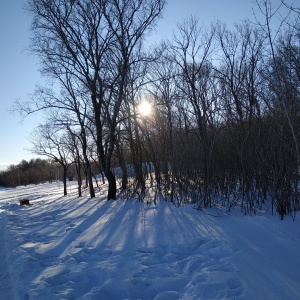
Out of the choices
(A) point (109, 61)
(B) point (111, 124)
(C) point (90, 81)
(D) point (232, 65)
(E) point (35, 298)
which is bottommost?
(E) point (35, 298)

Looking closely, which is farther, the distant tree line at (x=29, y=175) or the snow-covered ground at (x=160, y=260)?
the distant tree line at (x=29, y=175)

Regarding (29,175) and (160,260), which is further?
(29,175)

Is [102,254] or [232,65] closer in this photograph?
[102,254]

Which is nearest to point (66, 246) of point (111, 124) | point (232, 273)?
point (232, 273)

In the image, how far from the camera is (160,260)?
428 centimetres

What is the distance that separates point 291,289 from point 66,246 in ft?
13.1

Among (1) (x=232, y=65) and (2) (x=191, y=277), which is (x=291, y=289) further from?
(1) (x=232, y=65)

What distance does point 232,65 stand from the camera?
18.7m

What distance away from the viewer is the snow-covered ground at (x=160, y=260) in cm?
327

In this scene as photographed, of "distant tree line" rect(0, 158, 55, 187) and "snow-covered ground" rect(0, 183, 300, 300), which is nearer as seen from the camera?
"snow-covered ground" rect(0, 183, 300, 300)

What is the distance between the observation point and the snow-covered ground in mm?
3268

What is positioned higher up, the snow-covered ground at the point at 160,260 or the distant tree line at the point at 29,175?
the distant tree line at the point at 29,175

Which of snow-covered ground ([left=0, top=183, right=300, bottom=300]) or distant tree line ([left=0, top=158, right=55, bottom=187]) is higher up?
distant tree line ([left=0, top=158, right=55, bottom=187])

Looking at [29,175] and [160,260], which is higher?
[29,175]
